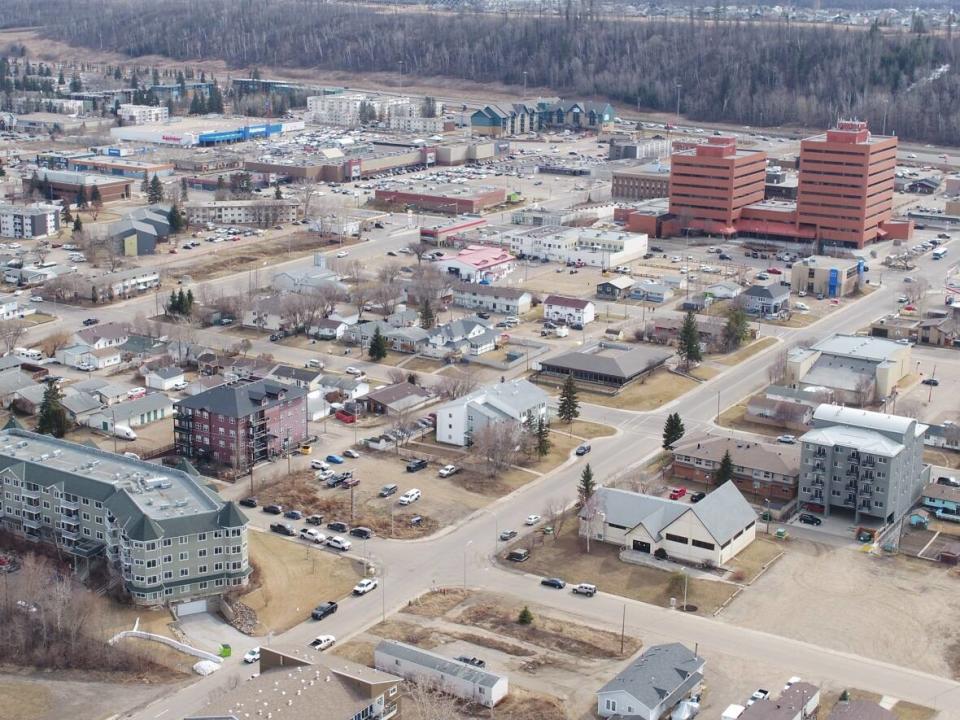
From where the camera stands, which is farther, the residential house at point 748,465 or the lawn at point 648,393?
the lawn at point 648,393

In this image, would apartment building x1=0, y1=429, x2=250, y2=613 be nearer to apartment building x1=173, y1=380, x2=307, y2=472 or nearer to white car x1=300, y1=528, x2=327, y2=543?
white car x1=300, y1=528, x2=327, y2=543

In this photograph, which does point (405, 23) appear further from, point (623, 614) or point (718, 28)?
point (623, 614)

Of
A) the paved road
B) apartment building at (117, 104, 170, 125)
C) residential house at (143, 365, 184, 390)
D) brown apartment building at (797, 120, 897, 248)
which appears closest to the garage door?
the paved road

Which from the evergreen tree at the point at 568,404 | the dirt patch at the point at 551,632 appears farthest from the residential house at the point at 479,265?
the dirt patch at the point at 551,632

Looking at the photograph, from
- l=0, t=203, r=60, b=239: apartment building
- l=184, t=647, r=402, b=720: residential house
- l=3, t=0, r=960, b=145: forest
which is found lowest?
l=184, t=647, r=402, b=720: residential house

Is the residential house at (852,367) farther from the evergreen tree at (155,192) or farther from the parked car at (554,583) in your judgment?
the evergreen tree at (155,192)

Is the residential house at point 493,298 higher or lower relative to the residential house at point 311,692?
higher

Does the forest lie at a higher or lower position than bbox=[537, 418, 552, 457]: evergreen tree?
higher
